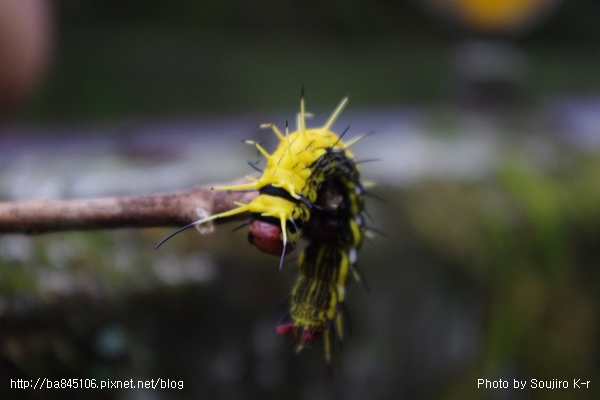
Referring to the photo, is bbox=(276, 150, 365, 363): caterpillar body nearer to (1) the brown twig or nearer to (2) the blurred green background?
(2) the blurred green background

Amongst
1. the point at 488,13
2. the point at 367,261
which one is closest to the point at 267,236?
the point at 367,261

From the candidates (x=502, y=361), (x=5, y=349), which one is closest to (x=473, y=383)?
(x=502, y=361)

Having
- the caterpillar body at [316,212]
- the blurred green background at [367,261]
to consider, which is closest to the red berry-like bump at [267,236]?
the caterpillar body at [316,212]

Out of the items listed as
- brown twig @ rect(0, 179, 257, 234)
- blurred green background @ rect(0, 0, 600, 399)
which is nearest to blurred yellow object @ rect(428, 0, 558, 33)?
blurred green background @ rect(0, 0, 600, 399)

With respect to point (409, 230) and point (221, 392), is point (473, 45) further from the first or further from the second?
point (221, 392)

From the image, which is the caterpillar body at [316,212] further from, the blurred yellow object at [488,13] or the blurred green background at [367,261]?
the blurred yellow object at [488,13]

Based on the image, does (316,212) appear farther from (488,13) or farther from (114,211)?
(488,13)

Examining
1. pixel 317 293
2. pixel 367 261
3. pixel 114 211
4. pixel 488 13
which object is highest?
pixel 488 13

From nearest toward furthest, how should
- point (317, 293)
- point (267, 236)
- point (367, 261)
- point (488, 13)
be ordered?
point (267, 236), point (317, 293), point (367, 261), point (488, 13)
